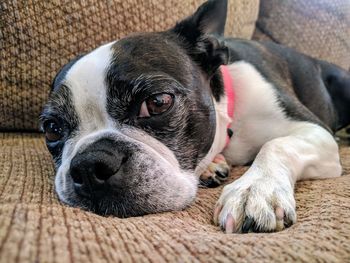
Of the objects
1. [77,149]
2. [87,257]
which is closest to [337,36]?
[77,149]

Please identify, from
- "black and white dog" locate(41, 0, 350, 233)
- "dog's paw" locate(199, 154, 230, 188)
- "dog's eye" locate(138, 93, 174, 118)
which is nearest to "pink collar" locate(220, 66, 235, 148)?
"black and white dog" locate(41, 0, 350, 233)

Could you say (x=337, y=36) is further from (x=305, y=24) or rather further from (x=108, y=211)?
(x=108, y=211)

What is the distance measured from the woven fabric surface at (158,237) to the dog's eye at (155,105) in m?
0.38

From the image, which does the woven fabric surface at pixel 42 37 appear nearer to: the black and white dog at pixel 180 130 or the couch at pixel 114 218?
the couch at pixel 114 218

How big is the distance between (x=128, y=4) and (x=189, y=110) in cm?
105

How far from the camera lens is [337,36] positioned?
356 cm

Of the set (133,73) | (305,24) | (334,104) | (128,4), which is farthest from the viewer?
(305,24)

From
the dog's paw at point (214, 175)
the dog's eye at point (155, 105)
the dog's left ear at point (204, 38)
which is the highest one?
the dog's left ear at point (204, 38)

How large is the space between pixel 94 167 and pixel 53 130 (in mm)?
503

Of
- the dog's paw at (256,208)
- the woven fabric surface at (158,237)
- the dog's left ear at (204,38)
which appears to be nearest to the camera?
the woven fabric surface at (158,237)

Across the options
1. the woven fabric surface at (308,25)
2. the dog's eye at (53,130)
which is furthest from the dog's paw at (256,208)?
the woven fabric surface at (308,25)

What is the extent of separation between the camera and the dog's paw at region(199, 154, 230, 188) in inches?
65.4

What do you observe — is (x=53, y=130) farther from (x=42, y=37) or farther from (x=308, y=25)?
(x=308, y=25)

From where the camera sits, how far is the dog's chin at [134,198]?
124cm
